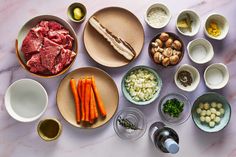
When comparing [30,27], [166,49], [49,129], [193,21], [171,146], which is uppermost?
[193,21]

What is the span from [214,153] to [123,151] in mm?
416

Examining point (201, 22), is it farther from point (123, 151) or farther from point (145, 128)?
point (123, 151)

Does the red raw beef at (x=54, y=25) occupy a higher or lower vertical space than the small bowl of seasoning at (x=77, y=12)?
lower

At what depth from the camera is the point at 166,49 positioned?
191 cm

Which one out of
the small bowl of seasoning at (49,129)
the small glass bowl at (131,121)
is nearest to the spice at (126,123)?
the small glass bowl at (131,121)

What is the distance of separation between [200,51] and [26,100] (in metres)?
0.80

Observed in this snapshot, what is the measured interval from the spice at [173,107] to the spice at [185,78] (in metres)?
0.08

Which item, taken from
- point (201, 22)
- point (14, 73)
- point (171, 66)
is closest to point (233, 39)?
point (201, 22)

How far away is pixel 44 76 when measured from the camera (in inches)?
74.4

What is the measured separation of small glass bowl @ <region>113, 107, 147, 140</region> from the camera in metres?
1.94

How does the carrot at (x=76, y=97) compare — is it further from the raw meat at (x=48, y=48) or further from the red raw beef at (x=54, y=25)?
the red raw beef at (x=54, y=25)

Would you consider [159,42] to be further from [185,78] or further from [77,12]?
[77,12]

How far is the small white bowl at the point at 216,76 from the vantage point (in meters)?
1.95

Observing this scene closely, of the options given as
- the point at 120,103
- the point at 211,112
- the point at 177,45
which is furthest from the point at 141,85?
the point at 211,112
